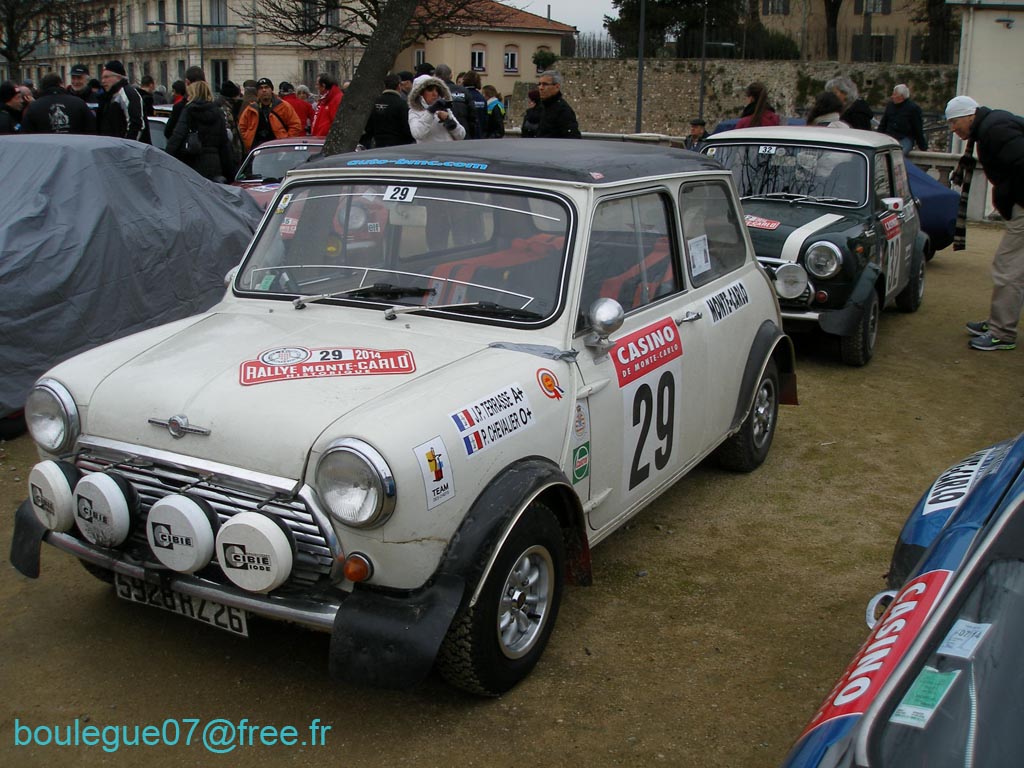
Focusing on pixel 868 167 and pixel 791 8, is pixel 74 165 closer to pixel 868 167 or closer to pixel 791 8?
pixel 868 167

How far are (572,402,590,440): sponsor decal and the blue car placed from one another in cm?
144

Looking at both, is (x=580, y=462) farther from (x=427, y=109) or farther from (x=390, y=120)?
(x=390, y=120)

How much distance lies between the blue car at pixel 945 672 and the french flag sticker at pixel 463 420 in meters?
1.38

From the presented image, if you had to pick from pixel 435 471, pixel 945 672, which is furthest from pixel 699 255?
pixel 945 672

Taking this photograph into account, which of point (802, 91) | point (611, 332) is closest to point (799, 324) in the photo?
point (611, 332)

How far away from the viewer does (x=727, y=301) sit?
16.7 ft

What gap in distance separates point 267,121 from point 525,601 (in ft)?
35.5

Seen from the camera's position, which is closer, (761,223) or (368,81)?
(761,223)

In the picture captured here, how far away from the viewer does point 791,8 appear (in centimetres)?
5597

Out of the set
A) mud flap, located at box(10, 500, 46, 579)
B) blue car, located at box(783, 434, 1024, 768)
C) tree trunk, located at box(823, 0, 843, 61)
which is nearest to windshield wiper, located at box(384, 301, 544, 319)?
mud flap, located at box(10, 500, 46, 579)

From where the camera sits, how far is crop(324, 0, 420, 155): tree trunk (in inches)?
417

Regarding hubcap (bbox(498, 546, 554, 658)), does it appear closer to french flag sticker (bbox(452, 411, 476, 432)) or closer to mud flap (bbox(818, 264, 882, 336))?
french flag sticker (bbox(452, 411, 476, 432))

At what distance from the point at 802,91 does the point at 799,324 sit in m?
34.4

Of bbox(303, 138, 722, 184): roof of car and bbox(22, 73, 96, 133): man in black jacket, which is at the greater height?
bbox(22, 73, 96, 133): man in black jacket
